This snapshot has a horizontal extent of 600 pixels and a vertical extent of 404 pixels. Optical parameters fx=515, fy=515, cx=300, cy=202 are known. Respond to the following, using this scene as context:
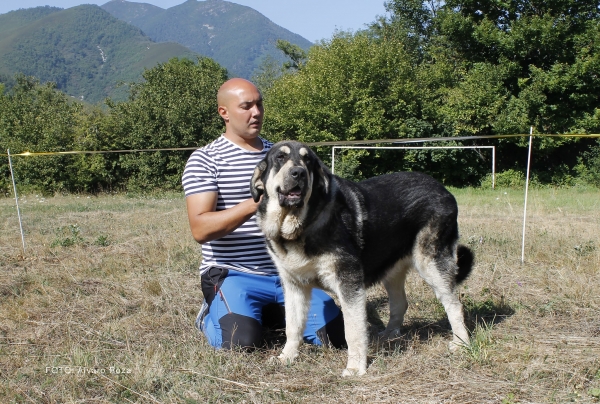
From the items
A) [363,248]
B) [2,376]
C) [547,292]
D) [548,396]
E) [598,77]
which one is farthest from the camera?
[598,77]

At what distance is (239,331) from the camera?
12.6 ft

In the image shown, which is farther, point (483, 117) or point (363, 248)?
point (483, 117)

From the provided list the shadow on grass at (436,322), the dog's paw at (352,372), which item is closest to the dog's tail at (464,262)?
the shadow on grass at (436,322)

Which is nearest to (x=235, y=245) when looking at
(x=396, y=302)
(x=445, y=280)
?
(x=396, y=302)

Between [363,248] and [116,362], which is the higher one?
[363,248]

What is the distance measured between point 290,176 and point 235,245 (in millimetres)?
1210

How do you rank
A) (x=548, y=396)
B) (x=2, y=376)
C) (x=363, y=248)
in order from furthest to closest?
(x=363, y=248), (x=2, y=376), (x=548, y=396)

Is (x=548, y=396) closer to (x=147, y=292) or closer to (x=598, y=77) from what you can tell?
(x=147, y=292)

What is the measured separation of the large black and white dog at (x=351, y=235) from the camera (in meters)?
3.37

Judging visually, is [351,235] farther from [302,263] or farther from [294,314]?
[294,314]

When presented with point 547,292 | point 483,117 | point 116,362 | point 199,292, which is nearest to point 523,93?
point 483,117

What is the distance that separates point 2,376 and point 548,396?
131 inches

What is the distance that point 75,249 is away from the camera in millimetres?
7254

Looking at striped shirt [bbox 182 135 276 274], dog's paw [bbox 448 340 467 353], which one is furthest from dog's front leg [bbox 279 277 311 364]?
dog's paw [bbox 448 340 467 353]
